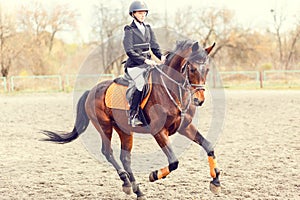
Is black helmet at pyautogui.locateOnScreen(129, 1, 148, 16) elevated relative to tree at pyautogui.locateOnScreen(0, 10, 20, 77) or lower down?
elevated

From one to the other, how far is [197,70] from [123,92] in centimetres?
127

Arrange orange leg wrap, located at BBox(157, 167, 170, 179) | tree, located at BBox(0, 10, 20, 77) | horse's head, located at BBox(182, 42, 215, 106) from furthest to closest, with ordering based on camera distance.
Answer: tree, located at BBox(0, 10, 20, 77), orange leg wrap, located at BBox(157, 167, 170, 179), horse's head, located at BBox(182, 42, 215, 106)

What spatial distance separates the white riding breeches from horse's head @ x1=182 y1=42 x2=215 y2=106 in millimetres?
666

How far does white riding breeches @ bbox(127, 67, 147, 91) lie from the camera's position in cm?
470

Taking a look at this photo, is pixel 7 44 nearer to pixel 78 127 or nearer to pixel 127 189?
pixel 78 127

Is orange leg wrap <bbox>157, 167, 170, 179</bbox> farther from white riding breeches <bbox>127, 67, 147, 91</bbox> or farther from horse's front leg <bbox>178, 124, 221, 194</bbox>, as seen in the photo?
white riding breeches <bbox>127, 67, 147, 91</bbox>

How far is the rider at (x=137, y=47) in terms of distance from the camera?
4676 mm

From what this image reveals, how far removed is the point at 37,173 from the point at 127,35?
9.27ft

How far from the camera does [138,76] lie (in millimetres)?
4758

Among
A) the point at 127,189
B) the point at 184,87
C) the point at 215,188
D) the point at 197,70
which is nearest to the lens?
the point at 197,70

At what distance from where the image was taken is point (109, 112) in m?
5.42

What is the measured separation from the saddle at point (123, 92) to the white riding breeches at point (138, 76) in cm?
5

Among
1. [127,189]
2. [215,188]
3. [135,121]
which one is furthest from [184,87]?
[127,189]

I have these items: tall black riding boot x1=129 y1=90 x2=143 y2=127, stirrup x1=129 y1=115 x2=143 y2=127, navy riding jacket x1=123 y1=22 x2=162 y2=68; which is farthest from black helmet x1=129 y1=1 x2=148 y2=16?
stirrup x1=129 y1=115 x2=143 y2=127
